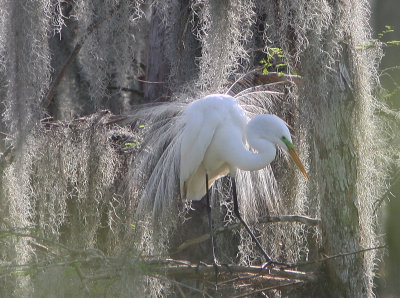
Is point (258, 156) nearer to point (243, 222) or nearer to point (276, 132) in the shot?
point (276, 132)

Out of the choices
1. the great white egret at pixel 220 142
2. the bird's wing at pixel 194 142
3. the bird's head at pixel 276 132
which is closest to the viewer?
the bird's head at pixel 276 132

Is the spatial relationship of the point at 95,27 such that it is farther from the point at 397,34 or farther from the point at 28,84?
the point at 397,34

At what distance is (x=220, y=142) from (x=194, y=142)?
0.15 meters

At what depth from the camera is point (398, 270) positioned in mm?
1781

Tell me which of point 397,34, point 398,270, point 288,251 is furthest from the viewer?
point 397,34

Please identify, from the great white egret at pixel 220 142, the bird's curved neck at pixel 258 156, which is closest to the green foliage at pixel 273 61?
the great white egret at pixel 220 142

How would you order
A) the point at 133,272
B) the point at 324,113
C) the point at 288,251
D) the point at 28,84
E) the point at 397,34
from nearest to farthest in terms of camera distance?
the point at 133,272
the point at 28,84
the point at 324,113
the point at 288,251
the point at 397,34

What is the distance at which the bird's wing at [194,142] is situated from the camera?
3564 mm

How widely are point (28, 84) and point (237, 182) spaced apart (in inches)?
→ 57.6

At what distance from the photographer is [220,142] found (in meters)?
3.63

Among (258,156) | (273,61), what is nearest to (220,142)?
(258,156)

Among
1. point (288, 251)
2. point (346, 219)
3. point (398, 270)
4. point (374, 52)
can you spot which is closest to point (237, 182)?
point (288, 251)

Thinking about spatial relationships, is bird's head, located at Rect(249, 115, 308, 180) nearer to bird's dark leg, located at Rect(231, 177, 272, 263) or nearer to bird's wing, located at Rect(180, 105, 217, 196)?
bird's wing, located at Rect(180, 105, 217, 196)

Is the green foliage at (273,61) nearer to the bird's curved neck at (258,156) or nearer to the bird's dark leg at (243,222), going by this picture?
the bird's curved neck at (258,156)
